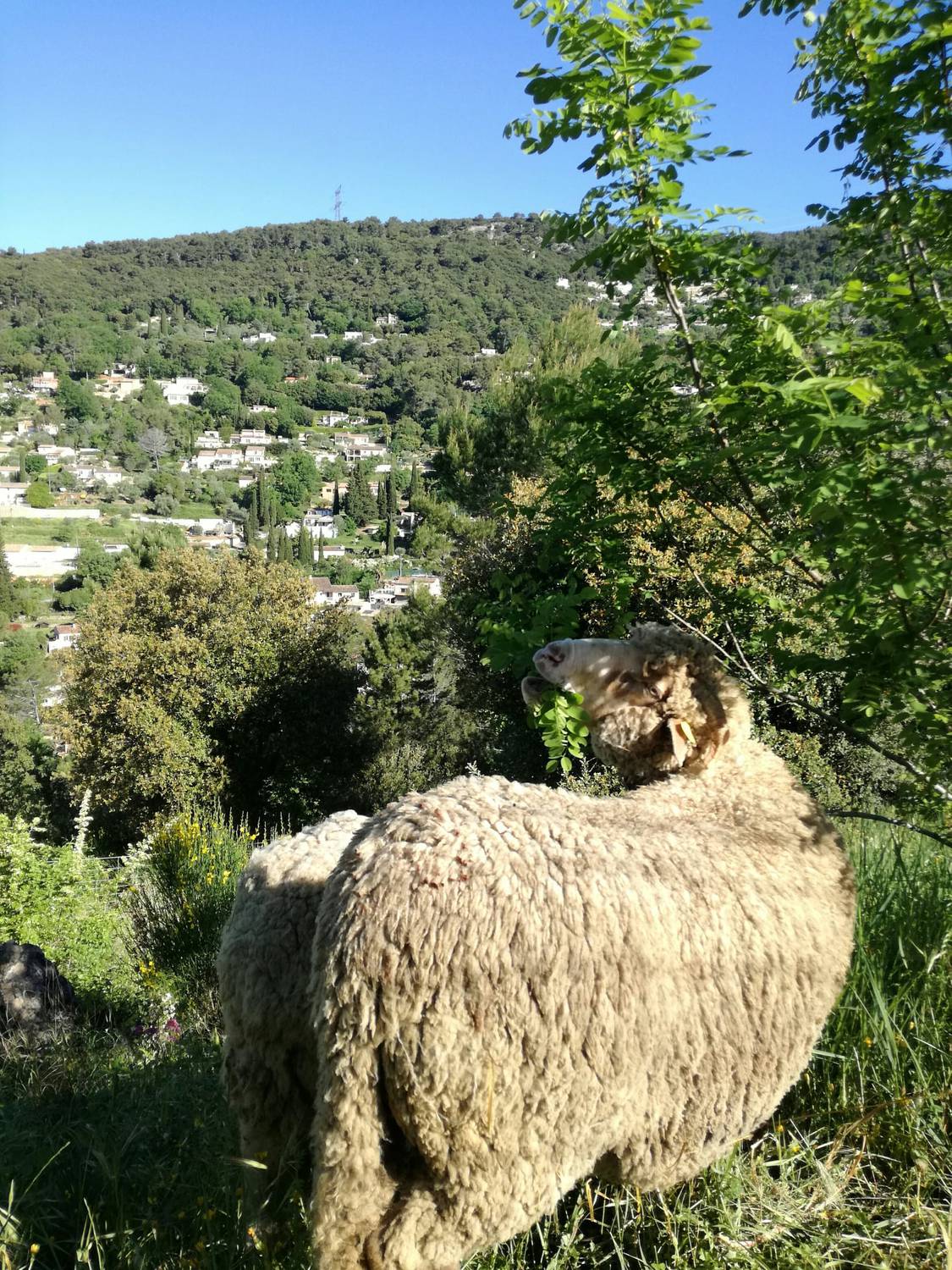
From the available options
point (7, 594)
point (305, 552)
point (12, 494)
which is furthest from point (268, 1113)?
point (12, 494)

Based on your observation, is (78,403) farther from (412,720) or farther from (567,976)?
(567,976)

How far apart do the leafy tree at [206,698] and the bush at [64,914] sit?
1461 centimetres

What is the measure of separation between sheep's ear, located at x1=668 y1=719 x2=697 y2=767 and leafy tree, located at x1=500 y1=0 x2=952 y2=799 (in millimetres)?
524

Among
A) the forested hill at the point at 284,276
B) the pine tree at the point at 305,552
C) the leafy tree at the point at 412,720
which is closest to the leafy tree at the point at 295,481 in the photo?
the pine tree at the point at 305,552

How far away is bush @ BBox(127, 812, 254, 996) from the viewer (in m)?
5.11

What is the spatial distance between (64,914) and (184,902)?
1758mm

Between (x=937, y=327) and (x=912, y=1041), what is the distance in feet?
7.41

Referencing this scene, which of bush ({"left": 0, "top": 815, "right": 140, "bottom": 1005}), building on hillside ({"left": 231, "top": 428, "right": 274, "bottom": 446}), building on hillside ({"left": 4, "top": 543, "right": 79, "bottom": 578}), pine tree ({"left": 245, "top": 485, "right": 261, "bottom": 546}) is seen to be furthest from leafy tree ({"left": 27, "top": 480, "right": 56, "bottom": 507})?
bush ({"left": 0, "top": 815, "right": 140, "bottom": 1005})

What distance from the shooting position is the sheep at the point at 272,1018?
1.83m

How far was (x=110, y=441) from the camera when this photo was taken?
12688cm

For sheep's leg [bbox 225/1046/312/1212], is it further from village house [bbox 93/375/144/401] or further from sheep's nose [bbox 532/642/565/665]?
village house [bbox 93/375/144/401]

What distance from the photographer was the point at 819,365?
A: 2.48 metres

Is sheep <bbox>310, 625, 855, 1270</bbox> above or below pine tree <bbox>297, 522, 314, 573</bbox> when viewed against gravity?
above

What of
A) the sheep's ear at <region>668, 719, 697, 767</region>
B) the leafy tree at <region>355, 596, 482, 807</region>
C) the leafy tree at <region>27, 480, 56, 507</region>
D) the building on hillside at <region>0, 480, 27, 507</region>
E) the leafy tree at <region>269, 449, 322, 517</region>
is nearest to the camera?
the sheep's ear at <region>668, 719, 697, 767</region>
